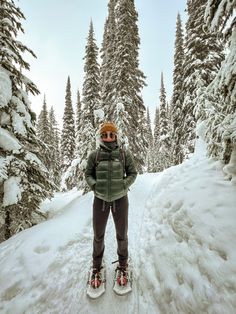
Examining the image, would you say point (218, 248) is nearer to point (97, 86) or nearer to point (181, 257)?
point (181, 257)

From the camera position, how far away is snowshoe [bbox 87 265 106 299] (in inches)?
149

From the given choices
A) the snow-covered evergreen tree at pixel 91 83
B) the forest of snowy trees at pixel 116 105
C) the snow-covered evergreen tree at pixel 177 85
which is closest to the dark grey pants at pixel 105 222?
the forest of snowy trees at pixel 116 105

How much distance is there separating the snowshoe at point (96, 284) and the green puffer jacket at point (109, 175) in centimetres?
145

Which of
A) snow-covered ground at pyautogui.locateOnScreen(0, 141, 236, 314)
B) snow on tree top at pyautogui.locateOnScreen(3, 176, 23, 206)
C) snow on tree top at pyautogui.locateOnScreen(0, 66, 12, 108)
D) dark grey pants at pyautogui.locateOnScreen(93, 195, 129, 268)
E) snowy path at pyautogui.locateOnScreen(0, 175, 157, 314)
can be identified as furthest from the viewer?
snow on tree top at pyautogui.locateOnScreen(0, 66, 12, 108)

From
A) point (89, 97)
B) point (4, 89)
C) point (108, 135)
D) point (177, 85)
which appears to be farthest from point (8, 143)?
point (177, 85)

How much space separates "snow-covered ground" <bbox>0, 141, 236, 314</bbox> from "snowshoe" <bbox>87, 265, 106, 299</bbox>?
94mm

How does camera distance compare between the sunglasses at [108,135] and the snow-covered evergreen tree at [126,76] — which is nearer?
the sunglasses at [108,135]

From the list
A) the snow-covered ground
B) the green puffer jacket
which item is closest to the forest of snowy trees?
the snow-covered ground

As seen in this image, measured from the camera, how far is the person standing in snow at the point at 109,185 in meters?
4.12

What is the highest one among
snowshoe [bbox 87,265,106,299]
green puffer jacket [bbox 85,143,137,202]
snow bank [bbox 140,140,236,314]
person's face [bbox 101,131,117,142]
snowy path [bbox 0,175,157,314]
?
person's face [bbox 101,131,117,142]

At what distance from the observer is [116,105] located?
17969 mm

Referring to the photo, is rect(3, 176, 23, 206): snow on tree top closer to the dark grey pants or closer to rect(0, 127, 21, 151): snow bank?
rect(0, 127, 21, 151): snow bank

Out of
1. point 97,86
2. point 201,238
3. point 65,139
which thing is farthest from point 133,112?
point 65,139

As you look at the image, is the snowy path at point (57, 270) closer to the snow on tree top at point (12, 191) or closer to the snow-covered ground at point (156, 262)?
the snow-covered ground at point (156, 262)
